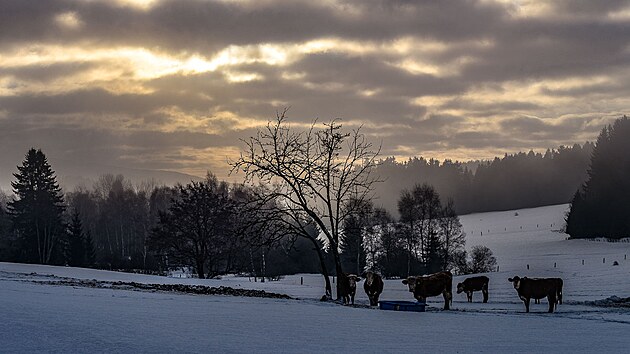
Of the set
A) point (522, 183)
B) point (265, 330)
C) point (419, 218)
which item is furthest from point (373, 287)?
point (522, 183)

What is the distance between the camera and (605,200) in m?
93.5

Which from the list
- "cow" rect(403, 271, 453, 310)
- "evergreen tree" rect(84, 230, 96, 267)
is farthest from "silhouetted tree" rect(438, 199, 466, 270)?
"cow" rect(403, 271, 453, 310)

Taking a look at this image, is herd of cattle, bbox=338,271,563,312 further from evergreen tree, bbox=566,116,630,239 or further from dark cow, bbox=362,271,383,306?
evergreen tree, bbox=566,116,630,239

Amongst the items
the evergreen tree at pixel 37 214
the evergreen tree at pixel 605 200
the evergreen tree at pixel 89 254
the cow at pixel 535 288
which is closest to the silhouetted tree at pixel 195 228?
the evergreen tree at pixel 89 254

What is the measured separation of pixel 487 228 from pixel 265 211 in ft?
379

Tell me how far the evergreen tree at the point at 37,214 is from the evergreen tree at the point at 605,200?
247 feet

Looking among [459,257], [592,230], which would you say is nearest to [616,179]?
[592,230]

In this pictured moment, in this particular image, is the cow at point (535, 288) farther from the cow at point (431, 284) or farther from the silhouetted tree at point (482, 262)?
the silhouetted tree at point (482, 262)

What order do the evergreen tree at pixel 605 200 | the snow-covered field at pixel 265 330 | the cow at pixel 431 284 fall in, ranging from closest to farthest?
the snow-covered field at pixel 265 330 < the cow at pixel 431 284 < the evergreen tree at pixel 605 200

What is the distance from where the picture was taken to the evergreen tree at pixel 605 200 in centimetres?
9172

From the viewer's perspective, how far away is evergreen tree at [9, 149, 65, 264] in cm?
7188

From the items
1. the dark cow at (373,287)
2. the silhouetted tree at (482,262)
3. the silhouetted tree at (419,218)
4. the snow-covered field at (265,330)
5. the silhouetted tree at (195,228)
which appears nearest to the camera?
the snow-covered field at (265,330)

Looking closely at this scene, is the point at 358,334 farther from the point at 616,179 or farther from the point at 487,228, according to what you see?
the point at 487,228

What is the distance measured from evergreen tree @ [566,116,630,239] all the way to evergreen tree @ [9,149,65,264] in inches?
2962
